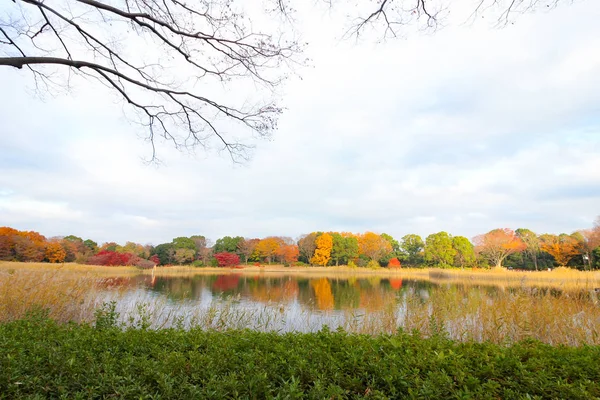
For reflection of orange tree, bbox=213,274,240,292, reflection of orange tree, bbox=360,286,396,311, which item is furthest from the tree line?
reflection of orange tree, bbox=360,286,396,311

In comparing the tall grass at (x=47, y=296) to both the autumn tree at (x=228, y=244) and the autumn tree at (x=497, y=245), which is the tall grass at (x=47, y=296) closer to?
the autumn tree at (x=497, y=245)

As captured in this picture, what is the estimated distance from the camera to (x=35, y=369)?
2.40 meters

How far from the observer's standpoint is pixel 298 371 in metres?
2.32

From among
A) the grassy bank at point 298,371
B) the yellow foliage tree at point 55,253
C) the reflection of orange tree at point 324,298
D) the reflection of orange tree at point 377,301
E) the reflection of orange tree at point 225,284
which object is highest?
the yellow foliage tree at point 55,253

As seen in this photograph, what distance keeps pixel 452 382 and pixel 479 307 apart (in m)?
5.04

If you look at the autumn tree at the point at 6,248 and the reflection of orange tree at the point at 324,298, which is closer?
the reflection of orange tree at the point at 324,298

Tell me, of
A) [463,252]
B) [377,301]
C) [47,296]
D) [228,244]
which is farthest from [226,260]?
[47,296]

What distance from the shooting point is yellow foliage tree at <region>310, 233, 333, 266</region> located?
51531 millimetres

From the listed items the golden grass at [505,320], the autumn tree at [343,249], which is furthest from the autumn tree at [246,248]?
the golden grass at [505,320]

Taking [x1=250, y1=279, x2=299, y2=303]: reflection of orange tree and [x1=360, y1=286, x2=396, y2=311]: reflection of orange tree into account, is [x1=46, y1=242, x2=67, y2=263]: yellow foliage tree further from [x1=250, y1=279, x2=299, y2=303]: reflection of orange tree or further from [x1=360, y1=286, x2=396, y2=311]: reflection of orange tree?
[x1=360, y1=286, x2=396, y2=311]: reflection of orange tree

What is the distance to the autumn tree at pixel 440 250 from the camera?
46.6m

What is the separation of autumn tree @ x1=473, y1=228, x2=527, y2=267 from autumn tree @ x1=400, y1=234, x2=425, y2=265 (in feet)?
32.7

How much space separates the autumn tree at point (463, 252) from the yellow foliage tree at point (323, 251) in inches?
719

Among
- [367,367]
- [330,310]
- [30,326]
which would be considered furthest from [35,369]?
[330,310]
